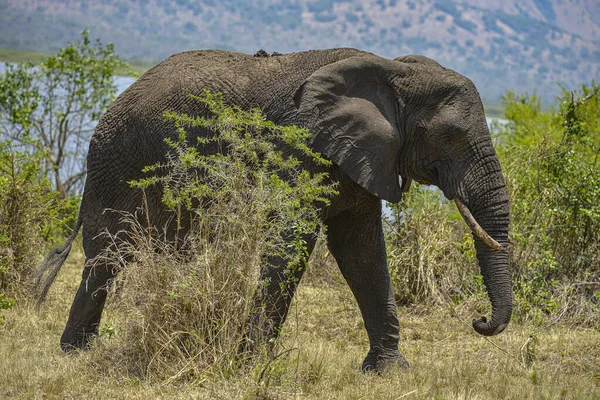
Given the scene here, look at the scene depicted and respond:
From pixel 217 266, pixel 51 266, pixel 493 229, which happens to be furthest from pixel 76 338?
pixel 493 229

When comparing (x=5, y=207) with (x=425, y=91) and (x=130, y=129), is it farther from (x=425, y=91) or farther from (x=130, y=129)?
(x=425, y=91)

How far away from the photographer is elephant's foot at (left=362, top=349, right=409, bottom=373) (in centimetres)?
838

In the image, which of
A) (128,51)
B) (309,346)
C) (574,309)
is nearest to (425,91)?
(309,346)

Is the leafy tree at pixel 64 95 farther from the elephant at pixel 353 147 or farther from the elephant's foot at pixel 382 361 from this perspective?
the elephant's foot at pixel 382 361

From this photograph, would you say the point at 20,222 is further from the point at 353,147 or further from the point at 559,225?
the point at 559,225

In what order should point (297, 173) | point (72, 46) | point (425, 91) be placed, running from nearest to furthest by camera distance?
point (297, 173) < point (425, 91) < point (72, 46)

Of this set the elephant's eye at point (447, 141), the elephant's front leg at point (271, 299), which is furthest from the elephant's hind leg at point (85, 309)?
the elephant's eye at point (447, 141)

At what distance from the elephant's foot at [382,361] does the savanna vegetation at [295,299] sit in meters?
0.16

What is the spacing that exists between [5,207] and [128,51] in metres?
192

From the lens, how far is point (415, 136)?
8102 mm

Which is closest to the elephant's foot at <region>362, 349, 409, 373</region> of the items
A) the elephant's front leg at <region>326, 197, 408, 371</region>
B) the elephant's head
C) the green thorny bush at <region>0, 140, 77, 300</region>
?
the elephant's front leg at <region>326, 197, 408, 371</region>

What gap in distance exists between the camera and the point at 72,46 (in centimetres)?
2092

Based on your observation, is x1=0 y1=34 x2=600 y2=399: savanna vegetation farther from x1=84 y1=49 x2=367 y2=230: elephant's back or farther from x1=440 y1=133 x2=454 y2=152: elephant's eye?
x1=440 y1=133 x2=454 y2=152: elephant's eye

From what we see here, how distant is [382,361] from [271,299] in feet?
4.98
